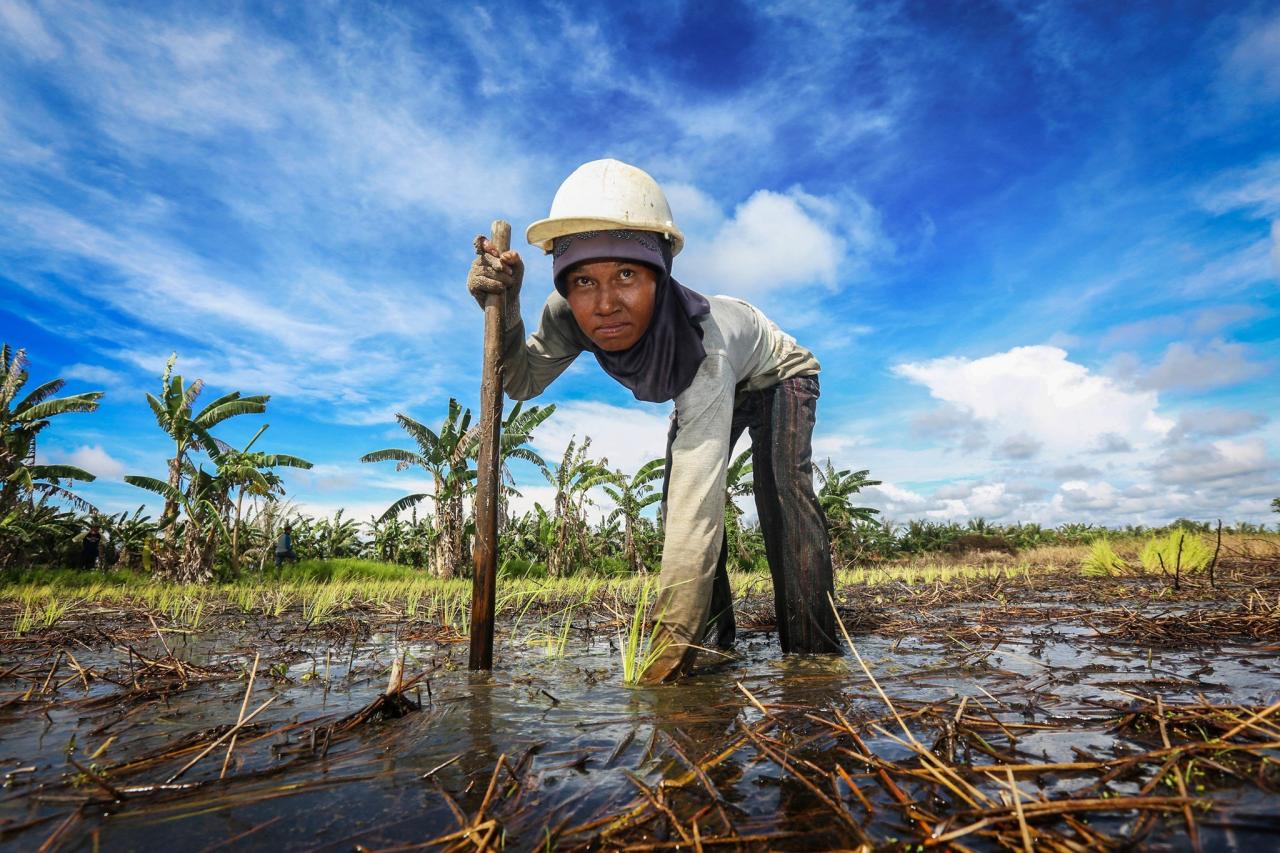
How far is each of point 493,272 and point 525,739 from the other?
1.92 m

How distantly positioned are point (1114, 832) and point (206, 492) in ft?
66.9

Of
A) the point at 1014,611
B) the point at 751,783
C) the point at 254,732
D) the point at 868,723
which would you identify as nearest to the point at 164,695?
the point at 254,732

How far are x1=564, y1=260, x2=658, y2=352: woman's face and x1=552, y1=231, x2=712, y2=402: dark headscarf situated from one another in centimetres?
4

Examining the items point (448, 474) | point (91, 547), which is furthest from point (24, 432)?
point (448, 474)

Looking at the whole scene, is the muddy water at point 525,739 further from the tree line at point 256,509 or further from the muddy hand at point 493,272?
the tree line at point 256,509

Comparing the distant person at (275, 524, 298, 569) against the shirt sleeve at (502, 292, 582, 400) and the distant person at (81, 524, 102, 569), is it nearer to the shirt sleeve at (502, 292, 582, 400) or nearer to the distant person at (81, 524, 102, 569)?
the distant person at (81, 524, 102, 569)

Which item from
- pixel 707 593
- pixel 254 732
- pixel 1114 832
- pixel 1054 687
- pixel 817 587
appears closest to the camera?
pixel 1114 832

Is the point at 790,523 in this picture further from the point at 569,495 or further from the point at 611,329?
the point at 569,495

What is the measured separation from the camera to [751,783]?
4.36 feet

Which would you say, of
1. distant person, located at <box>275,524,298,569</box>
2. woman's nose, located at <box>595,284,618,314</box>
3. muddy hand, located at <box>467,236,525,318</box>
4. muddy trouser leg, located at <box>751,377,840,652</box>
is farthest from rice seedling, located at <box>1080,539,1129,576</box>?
distant person, located at <box>275,524,298,569</box>

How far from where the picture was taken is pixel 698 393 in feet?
8.78

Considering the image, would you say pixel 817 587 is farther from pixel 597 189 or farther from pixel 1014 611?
pixel 1014 611

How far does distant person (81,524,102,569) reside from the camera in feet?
62.5

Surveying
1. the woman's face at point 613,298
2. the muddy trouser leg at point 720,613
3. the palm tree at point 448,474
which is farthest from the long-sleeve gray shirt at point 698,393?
the palm tree at point 448,474
